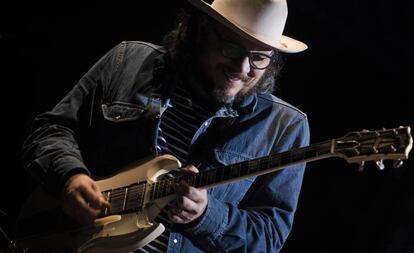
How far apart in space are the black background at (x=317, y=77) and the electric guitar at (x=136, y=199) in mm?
868

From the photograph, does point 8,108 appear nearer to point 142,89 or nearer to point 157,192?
point 142,89

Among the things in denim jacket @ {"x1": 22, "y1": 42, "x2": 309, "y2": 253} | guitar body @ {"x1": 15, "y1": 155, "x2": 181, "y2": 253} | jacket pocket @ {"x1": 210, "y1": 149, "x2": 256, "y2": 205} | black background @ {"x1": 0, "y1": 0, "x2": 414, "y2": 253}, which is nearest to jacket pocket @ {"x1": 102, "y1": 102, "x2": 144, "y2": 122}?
denim jacket @ {"x1": 22, "y1": 42, "x2": 309, "y2": 253}

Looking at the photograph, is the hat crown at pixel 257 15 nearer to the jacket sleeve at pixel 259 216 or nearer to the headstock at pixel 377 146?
the jacket sleeve at pixel 259 216

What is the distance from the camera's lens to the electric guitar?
1853 mm

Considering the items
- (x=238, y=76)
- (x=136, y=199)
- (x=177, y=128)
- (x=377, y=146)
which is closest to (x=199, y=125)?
(x=177, y=128)

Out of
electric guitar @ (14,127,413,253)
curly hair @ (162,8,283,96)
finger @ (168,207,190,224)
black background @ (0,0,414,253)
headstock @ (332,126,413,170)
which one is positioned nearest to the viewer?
headstock @ (332,126,413,170)

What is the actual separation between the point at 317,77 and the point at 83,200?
1516mm

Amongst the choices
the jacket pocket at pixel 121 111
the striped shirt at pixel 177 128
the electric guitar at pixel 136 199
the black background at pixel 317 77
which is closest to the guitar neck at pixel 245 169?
the electric guitar at pixel 136 199

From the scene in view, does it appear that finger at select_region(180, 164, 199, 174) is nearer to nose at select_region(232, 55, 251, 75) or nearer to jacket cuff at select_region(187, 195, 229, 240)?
jacket cuff at select_region(187, 195, 229, 240)

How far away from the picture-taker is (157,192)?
208 cm

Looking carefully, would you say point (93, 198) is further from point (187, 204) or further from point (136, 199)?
point (187, 204)

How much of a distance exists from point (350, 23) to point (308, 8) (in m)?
0.21

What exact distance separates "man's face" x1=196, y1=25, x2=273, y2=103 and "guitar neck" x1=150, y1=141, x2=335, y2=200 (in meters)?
0.30

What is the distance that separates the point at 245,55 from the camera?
7.14 feet
